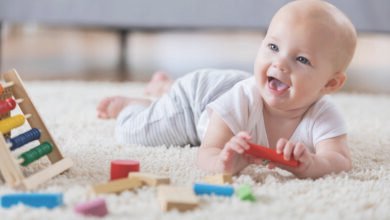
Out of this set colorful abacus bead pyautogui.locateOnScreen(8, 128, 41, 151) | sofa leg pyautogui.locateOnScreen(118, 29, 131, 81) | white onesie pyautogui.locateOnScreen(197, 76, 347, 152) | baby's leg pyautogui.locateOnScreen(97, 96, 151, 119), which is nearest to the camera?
colorful abacus bead pyautogui.locateOnScreen(8, 128, 41, 151)

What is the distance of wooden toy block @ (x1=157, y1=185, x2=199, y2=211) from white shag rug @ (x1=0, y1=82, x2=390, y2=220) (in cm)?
1

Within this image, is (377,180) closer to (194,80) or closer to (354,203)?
(354,203)

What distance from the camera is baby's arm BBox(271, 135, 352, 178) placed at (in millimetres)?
873

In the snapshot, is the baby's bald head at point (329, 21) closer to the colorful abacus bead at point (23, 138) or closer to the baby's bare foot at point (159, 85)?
the colorful abacus bead at point (23, 138)

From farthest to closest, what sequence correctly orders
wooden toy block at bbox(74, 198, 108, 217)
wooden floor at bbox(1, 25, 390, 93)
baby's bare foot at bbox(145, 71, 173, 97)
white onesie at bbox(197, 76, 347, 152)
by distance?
1. wooden floor at bbox(1, 25, 390, 93)
2. baby's bare foot at bbox(145, 71, 173, 97)
3. white onesie at bbox(197, 76, 347, 152)
4. wooden toy block at bbox(74, 198, 108, 217)

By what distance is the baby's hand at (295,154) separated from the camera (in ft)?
2.85

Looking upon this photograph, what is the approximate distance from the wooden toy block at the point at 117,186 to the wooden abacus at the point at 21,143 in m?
0.09

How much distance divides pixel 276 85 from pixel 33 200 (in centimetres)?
42

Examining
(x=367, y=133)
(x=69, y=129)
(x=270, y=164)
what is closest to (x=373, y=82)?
(x=367, y=133)

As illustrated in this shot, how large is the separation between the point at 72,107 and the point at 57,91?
0.27 metres

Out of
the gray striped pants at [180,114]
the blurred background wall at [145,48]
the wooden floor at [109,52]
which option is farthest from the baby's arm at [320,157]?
the wooden floor at [109,52]

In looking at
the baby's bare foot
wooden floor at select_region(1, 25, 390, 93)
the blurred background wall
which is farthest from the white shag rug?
wooden floor at select_region(1, 25, 390, 93)

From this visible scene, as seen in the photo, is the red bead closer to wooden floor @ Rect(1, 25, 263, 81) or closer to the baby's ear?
the baby's ear

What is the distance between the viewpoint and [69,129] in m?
1.32
